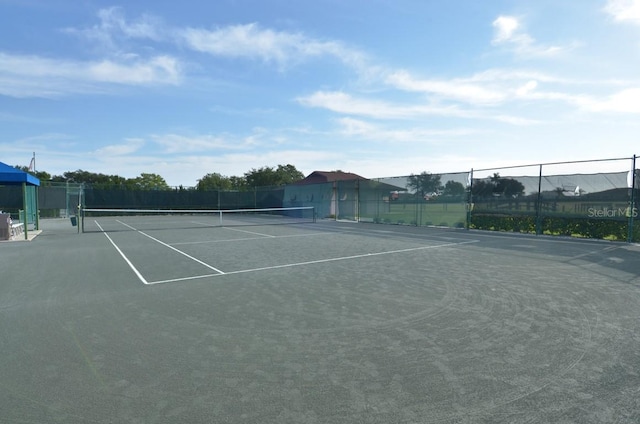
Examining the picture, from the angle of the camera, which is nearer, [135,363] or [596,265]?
[135,363]

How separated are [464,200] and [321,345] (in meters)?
16.1

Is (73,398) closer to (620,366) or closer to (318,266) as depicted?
(620,366)

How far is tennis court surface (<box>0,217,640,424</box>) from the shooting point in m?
2.78

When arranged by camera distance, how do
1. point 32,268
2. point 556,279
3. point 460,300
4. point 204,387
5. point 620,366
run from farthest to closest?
point 32,268 → point 556,279 → point 460,300 → point 620,366 → point 204,387

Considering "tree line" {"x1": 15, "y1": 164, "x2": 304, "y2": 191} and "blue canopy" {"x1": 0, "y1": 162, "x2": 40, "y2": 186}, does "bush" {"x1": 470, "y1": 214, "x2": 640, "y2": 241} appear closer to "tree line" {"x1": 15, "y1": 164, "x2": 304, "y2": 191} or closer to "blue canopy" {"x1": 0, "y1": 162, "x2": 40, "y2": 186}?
"blue canopy" {"x1": 0, "y1": 162, "x2": 40, "y2": 186}

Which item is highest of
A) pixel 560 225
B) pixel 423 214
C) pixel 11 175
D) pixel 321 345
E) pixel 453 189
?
pixel 11 175

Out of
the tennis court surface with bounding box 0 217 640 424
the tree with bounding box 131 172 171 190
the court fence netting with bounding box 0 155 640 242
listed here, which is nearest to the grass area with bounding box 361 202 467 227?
the court fence netting with bounding box 0 155 640 242

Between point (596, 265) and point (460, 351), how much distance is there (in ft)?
23.2

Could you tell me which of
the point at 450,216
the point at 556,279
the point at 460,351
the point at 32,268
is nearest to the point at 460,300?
the point at 460,351

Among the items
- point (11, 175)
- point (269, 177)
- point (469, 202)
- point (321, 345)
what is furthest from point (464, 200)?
point (269, 177)

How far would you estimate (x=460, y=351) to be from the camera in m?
3.75

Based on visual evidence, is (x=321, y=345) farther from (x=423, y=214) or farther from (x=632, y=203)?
(x=423, y=214)

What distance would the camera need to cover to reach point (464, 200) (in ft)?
59.6

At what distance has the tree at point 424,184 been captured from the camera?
19.4m
